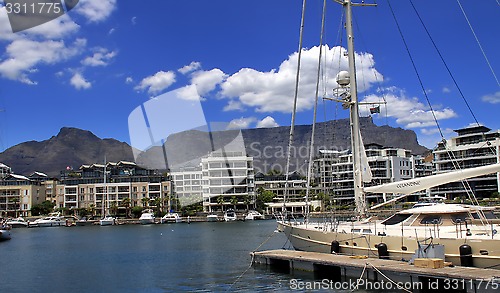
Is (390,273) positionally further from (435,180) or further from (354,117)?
(354,117)

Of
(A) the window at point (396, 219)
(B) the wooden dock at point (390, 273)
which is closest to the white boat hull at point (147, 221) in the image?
(B) the wooden dock at point (390, 273)

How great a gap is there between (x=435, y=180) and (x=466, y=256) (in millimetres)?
7210

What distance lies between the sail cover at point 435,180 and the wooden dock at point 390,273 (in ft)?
20.3

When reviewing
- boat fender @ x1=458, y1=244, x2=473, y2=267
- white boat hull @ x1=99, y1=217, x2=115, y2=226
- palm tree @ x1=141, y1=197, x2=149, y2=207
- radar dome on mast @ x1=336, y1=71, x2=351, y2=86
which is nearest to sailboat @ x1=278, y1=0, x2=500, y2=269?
boat fender @ x1=458, y1=244, x2=473, y2=267

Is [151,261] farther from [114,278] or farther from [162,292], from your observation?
[162,292]

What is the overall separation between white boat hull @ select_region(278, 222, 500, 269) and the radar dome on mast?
10766mm

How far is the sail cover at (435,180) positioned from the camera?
27600 millimetres

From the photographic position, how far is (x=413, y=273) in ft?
72.4

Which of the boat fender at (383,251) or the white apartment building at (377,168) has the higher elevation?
the white apartment building at (377,168)

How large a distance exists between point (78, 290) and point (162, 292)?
543cm

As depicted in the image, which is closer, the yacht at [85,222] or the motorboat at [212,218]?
the motorboat at [212,218]

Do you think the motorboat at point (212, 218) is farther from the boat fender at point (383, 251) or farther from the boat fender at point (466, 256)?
the boat fender at point (466, 256)

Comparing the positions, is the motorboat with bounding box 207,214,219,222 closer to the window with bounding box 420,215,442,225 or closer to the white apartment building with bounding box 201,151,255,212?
the white apartment building with bounding box 201,151,255,212

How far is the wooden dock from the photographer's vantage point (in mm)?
20270
